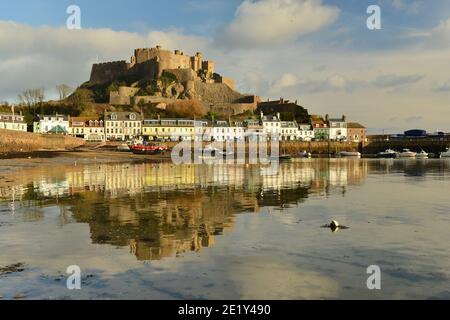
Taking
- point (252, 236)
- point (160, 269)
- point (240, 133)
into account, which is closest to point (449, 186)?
point (252, 236)

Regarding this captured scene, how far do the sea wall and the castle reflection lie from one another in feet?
94.7

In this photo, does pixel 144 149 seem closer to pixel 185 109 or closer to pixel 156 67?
pixel 185 109

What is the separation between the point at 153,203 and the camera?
60.5ft

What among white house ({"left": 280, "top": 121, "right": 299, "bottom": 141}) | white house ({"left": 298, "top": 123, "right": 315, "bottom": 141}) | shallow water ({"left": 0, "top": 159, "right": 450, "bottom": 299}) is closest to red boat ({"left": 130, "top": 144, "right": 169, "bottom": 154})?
white house ({"left": 280, "top": 121, "right": 299, "bottom": 141})

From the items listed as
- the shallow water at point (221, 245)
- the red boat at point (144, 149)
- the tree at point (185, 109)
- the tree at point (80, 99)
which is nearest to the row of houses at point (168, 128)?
the tree at point (80, 99)

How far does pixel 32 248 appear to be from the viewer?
1101 centimetres

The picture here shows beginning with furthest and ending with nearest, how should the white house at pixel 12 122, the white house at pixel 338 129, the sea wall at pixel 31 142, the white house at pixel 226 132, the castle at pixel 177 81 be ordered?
the castle at pixel 177 81
the white house at pixel 338 129
the white house at pixel 226 132
the white house at pixel 12 122
the sea wall at pixel 31 142

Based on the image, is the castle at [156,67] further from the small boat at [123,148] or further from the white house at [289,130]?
the small boat at [123,148]

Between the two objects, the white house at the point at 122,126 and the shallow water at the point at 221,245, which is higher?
the white house at the point at 122,126

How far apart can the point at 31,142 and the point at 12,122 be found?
2769cm

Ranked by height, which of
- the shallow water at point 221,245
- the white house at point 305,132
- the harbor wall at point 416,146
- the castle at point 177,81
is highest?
the castle at point 177,81

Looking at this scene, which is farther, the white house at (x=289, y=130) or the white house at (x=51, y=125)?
the white house at (x=289, y=130)

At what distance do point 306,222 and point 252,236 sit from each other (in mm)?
2711

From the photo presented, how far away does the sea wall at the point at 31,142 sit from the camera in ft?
184
